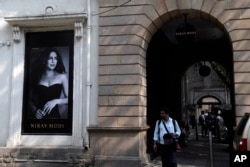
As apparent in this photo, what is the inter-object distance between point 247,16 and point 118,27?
12.6 ft

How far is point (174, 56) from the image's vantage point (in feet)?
63.5

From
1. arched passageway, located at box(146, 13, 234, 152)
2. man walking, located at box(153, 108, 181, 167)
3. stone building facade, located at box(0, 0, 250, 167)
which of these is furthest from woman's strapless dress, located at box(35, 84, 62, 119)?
man walking, located at box(153, 108, 181, 167)

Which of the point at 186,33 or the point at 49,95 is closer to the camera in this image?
the point at 186,33

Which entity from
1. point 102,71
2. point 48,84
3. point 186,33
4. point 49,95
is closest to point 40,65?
point 48,84

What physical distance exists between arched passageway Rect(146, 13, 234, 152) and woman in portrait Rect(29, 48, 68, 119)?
117 inches

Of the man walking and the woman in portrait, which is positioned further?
the woman in portrait

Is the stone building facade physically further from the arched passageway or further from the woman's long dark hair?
the arched passageway

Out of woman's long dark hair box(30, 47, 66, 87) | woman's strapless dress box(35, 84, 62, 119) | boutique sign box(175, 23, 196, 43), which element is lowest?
woman's strapless dress box(35, 84, 62, 119)

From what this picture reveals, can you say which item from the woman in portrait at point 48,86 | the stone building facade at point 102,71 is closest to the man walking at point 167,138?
the stone building facade at point 102,71

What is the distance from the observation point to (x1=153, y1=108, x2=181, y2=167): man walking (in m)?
8.93

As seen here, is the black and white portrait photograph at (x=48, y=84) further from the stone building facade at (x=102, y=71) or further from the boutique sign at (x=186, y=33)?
the boutique sign at (x=186, y=33)

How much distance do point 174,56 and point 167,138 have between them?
10885 mm

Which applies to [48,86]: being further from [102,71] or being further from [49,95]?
[102,71]

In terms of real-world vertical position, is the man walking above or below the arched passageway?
below
